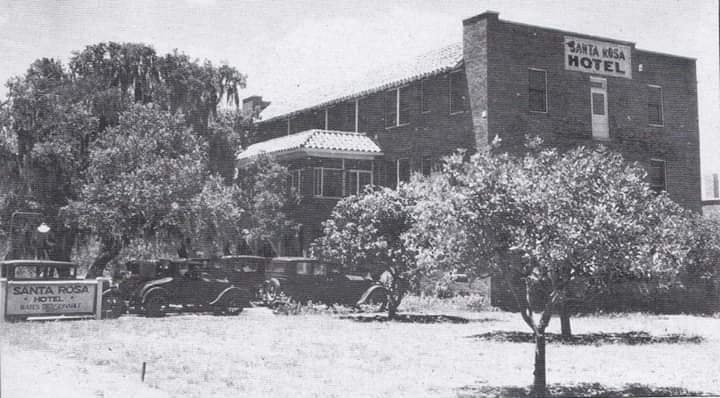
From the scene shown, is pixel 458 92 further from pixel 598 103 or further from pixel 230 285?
pixel 230 285

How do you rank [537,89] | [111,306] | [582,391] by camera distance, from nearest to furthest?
[582,391], [111,306], [537,89]

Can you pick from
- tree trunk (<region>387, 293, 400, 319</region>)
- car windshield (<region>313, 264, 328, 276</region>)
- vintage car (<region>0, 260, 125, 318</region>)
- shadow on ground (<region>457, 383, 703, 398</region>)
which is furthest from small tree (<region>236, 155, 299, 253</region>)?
shadow on ground (<region>457, 383, 703, 398</region>)

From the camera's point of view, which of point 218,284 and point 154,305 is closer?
point 154,305

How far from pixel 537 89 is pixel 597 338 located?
34.8ft

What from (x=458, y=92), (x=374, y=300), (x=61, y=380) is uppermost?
(x=458, y=92)

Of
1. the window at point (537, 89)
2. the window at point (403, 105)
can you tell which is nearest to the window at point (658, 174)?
the window at point (537, 89)

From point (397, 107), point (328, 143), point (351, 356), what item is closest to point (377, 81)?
point (397, 107)

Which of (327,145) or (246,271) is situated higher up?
(327,145)

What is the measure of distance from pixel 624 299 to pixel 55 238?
17.7m

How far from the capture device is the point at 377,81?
2841cm

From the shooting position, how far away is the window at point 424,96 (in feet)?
84.3

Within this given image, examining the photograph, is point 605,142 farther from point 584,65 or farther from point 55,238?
point 55,238

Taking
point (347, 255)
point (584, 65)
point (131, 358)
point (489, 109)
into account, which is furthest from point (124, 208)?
point (584, 65)

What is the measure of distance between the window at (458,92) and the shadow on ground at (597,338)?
9683 mm
